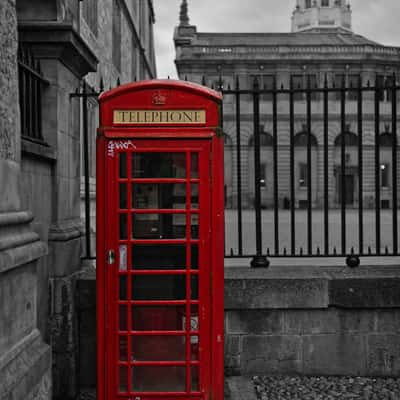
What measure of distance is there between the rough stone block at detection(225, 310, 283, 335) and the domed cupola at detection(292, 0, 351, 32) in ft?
324

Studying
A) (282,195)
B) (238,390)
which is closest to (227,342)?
(238,390)

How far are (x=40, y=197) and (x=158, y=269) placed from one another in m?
1.22

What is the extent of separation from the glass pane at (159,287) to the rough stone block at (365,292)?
5.24ft

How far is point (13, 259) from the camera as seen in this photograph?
126 inches

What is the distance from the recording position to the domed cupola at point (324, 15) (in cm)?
9700

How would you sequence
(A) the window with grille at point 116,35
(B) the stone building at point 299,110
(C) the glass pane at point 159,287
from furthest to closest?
(B) the stone building at point 299,110, (A) the window with grille at point 116,35, (C) the glass pane at point 159,287

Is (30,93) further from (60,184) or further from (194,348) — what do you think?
(194,348)

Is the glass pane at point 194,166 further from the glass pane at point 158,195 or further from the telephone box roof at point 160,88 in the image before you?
the telephone box roof at point 160,88

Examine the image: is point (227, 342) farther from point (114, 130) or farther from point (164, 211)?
point (114, 130)

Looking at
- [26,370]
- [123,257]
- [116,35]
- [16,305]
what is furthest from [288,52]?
[26,370]

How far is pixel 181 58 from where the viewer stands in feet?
136

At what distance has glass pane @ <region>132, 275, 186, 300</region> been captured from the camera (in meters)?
4.08

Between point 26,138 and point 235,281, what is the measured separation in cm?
217

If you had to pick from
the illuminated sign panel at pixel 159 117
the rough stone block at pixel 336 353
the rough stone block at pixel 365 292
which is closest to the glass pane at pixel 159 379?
the rough stone block at pixel 336 353
